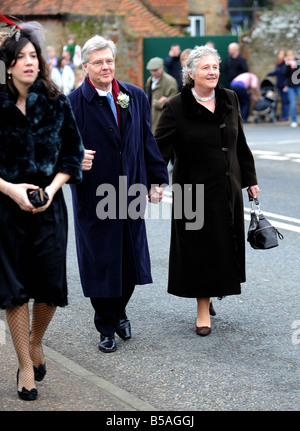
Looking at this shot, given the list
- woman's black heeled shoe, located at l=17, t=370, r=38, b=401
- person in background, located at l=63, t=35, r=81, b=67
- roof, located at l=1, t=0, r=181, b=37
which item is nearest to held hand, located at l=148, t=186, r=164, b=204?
woman's black heeled shoe, located at l=17, t=370, r=38, b=401

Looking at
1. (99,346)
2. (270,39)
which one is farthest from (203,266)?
(270,39)

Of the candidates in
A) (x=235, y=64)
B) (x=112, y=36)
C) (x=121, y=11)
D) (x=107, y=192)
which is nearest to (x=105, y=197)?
(x=107, y=192)

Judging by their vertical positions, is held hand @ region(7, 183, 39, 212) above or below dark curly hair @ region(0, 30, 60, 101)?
below

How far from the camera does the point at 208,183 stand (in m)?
6.37

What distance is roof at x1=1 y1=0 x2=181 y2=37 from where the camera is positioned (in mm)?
27656

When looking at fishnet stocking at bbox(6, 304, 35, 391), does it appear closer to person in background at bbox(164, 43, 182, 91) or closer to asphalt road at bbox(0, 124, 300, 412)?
asphalt road at bbox(0, 124, 300, 412)

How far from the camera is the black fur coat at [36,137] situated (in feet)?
15.8

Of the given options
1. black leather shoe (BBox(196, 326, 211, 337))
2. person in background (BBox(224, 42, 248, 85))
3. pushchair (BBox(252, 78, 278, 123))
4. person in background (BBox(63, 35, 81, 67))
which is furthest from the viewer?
person in background (BBox(224, 42, 248, 85))

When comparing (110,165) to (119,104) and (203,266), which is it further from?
(203,266)

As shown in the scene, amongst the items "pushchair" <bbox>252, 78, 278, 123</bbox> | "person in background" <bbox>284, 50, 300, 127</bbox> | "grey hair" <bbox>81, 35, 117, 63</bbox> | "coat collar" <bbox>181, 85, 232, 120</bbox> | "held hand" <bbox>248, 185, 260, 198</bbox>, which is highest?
"grey hair" <bbox>81, 35, 117, 63</bbox>

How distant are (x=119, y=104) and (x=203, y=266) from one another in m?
1.25

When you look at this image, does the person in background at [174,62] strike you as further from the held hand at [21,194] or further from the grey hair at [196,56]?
the held hand at [21,194]

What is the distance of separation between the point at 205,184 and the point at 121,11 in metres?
22.8

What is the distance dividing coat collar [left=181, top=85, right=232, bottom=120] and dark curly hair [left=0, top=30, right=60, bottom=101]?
1563 millimetres
